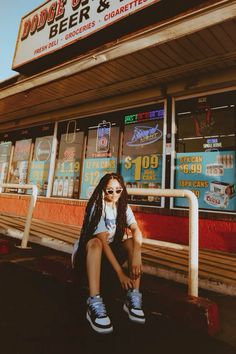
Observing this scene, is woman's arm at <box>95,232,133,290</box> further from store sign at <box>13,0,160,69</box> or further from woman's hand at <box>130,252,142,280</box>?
store sign at <box>13,0,160,69</box>

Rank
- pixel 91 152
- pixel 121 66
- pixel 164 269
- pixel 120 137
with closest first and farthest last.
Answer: pixel 164 269
pixel 121 66
pixel 120 137
pixel 91 152

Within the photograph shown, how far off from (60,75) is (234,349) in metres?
4.56

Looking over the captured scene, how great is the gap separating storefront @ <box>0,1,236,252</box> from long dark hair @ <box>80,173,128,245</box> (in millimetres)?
2239

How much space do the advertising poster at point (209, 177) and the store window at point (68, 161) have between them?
267cm

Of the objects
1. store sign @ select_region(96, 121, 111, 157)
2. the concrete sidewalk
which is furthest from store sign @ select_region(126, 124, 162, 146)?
the concrete sidewalk

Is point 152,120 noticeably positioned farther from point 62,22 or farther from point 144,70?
point 62,22

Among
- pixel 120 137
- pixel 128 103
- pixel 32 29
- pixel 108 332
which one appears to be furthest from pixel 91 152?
pixel 108 332

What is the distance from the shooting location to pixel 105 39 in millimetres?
5469

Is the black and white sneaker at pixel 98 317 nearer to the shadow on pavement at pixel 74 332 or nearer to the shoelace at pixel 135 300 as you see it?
the shadow on pavement at pixel 74 332

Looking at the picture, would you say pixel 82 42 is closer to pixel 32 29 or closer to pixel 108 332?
pixel 32 29

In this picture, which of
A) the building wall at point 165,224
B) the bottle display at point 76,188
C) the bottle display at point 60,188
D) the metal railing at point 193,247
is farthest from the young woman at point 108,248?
the bottle display at point 60,188

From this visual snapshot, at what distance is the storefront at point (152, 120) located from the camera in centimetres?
384

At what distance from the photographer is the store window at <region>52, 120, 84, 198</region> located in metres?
6.50

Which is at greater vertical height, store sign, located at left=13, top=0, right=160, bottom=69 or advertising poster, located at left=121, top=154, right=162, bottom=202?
store sign, located at left=13, top=0, right=160, bottom=69
